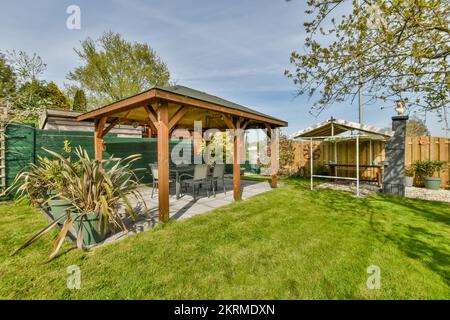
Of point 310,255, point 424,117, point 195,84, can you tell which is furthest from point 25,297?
point 195,84

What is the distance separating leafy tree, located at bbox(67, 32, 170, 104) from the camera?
55.5 ft

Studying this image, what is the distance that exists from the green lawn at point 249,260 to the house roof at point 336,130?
9.33 feet

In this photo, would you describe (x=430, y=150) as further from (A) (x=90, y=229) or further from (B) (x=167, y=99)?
(A) (x=90, y=229)

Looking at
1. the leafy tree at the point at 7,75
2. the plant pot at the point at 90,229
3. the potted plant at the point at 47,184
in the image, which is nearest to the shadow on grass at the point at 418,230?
the plant pot at the point at 90,229

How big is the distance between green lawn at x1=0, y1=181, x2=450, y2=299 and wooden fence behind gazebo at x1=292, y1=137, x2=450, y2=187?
14.5ft

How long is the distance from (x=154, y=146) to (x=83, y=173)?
561 centimetres

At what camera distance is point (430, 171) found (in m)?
7.34

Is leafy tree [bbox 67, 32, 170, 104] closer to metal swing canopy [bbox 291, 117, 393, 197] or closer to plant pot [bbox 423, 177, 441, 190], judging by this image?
metal swing canopy [bbox 291, 117, 393, 197]

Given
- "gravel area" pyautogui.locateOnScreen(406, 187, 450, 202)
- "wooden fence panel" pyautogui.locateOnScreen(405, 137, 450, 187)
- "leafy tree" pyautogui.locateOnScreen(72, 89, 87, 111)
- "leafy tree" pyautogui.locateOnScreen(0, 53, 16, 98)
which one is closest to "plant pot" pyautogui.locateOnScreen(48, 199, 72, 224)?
"gravel area" pyautogui.locateOnScreen(406, 187, 450, 202)

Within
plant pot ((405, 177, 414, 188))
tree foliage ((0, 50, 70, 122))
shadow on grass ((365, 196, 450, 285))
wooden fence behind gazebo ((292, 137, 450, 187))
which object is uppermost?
tree foliage ((0, 50, 70, 122))

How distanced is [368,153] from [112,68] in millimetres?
18992

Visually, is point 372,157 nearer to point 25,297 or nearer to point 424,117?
point 424,117

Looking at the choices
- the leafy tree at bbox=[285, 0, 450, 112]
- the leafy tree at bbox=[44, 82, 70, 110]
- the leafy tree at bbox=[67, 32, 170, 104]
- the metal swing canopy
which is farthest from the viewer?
the leafy tree at bbox=[67, 32, 170, 104]

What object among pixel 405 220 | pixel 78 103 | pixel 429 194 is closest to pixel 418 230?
pixel 405 220
